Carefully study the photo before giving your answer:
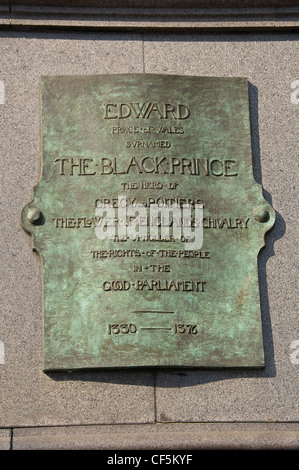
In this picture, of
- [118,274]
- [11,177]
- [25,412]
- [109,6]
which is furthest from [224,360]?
[109,6]

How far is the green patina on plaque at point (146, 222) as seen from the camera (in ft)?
21.4

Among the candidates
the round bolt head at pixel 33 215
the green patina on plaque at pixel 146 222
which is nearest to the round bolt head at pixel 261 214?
the green patina on plaque at pixel 146 222

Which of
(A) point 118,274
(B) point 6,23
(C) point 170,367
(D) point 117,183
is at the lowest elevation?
(C) point 170,367

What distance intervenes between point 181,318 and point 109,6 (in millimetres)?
2232

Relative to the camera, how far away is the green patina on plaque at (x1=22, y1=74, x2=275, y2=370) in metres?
6.53

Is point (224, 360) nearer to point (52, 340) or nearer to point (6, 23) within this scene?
point (52, 340)

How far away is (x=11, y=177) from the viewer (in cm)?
689

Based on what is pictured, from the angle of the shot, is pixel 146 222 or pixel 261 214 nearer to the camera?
pixel 146 222

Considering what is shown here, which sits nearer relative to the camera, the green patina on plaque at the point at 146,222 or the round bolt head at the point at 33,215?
the green patina on plaque at the point at 146,222

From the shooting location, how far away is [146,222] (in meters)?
6.71

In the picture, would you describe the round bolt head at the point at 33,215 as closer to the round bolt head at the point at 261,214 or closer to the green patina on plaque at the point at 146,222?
the green patina on plaque at the point at 146,222

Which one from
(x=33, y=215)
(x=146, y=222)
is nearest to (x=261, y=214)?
(x=146, y=222)

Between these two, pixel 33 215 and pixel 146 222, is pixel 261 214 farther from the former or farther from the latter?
pixel 33 215
